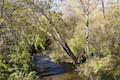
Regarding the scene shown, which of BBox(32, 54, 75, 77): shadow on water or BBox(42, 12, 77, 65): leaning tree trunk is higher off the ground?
BBox(42, 12, 77, 65): leaning tree trunk

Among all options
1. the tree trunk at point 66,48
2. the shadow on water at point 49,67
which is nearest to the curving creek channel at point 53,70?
the shadow on water at point 49,67

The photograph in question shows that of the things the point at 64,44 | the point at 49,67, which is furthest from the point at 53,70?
the point at 64,44

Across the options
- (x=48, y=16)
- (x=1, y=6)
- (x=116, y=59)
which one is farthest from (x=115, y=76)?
(x=1, y=6)

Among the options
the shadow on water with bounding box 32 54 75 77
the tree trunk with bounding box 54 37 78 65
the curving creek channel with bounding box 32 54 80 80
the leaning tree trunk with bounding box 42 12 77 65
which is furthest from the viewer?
the shadow on water with bounding box 32 54 75 77

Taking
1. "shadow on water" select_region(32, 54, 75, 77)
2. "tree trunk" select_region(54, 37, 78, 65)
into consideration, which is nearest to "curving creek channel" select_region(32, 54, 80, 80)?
"shadow on water" select_region(32, 54, 75, 77)

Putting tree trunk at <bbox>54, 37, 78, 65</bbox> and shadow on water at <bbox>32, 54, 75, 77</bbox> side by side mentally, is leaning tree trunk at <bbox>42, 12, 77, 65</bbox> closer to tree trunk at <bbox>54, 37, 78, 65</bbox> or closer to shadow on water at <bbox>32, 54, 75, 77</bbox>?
tree trunk at <bbox>54, 37, 78, 65</bbox>

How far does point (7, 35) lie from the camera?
7.49 metres

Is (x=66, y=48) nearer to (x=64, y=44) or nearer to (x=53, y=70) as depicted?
(x=64, y=44)

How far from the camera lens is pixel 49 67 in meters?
19.4

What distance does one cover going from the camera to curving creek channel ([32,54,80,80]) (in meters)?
16.6

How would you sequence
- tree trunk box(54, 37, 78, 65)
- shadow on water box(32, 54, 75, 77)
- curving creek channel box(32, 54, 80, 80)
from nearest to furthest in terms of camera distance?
1. curving creek channel box(32, 54, 80, 80)
2. tree trunk box(54, 37, 78, 65)
3. shadow on water box(32, 54, 75, 77)

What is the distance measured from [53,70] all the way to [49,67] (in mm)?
→ 915

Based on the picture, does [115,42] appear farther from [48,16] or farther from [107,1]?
[48,16]

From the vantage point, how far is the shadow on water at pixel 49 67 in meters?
17.7
